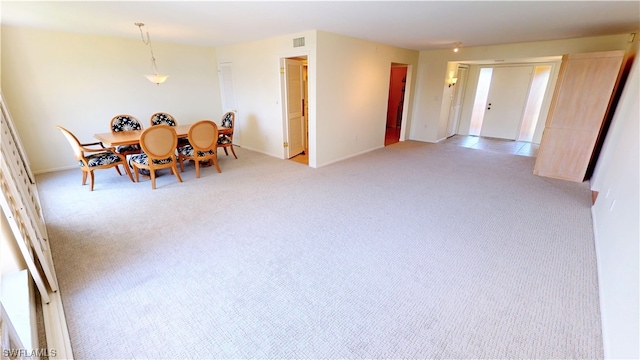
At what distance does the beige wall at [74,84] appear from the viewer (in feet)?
13.3

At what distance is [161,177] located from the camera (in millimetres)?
4359

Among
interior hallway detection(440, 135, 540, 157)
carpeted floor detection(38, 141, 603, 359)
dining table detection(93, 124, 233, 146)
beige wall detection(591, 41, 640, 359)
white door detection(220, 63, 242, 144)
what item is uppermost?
white door detection(220, 63, 242, 144)

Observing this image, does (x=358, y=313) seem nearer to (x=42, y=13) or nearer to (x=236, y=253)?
(x=236, y=253)

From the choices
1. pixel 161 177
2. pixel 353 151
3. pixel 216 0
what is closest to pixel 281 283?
pixel 216 0

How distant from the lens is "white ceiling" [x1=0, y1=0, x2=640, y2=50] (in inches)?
111

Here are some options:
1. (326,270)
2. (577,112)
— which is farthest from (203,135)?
(577,112)

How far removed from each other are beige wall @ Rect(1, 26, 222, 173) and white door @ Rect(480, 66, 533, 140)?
7949mm

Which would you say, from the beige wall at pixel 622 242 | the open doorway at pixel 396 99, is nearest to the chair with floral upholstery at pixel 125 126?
the beige wall at pixel 622 242

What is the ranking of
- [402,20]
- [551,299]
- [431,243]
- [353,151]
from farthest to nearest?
[353,151]
[402,20]
[431,243]
[551,299]

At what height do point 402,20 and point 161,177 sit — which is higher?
point 402,20

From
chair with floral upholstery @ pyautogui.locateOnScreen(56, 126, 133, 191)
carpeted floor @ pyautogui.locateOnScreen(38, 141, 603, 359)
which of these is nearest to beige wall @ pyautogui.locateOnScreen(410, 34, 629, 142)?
carpeted floor @ pyautogui.locateOnScreen(38, 141, 603, 359)

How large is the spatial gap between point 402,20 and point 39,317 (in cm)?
453

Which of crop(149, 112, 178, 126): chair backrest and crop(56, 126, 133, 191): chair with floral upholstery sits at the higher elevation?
crop(149, 112, 178, 126): chair backrest

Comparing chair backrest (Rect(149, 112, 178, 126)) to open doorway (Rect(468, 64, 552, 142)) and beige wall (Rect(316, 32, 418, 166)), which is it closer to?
beige wall (Rect(316, 32, 418, 166))
